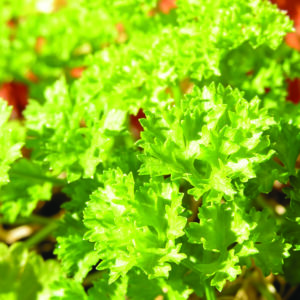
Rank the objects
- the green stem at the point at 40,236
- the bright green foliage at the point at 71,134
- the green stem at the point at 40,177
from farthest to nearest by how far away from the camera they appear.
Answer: the green stem at the point at 40,236 < the green stem at the point at 40,177 < the bright green foliage at the point at 71,134

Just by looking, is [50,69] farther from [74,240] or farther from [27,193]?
[74,240]

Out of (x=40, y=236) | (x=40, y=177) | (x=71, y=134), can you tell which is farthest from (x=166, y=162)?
(x=40, y=236)

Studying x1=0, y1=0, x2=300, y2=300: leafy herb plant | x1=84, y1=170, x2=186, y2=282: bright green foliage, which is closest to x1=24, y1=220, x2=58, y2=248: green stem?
x1=0, y1=0, x2=300, y2=300: leafy herb plant

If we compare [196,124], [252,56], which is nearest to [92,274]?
[196,124]

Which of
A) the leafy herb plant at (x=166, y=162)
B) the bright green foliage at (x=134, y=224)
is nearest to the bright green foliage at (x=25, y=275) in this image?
the leafy herb plant at (x=166, y=162)

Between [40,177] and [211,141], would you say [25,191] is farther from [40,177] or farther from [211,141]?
[211,141]

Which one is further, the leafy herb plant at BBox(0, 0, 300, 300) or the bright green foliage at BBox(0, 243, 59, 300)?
the bright green foliage at BBox(0, 243, 59, 300)

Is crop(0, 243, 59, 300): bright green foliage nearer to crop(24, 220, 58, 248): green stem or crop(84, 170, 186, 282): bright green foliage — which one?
crop(24, 220, 58, 248): green stem

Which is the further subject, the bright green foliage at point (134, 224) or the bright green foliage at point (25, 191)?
the bright green foliage at point (25, 191)

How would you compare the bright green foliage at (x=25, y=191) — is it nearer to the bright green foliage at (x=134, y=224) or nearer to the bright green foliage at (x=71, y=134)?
the bright green foliage at (x=71, y=134)
